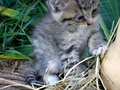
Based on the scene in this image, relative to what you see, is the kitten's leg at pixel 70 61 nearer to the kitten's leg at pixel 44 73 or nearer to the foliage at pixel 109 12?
the kitten's leg at pixel 44 73

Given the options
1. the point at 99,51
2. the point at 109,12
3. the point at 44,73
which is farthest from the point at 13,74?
the point at 109,12

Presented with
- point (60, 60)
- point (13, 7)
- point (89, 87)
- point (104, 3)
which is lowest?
point (89, 87)

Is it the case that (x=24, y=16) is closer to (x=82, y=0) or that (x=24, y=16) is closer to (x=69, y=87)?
(x=82, y=0)

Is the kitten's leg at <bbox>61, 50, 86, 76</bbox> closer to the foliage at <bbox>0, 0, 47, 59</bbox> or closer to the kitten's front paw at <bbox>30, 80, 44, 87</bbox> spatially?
the kitten's front paw at <bbox>30, 80, 44, 87</bbox>

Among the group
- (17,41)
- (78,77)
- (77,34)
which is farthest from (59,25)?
(17,41)

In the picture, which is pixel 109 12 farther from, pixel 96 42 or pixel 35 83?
pixel 35 83

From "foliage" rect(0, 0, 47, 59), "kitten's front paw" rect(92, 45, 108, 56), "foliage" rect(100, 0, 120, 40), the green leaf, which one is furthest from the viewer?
the green leaf

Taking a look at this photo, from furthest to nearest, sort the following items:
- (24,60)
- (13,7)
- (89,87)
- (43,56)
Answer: (13,7) < (24,60) < (43,56) < (89,87)

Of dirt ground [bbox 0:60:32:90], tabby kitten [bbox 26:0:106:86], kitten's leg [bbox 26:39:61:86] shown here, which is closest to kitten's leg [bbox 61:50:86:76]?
tabby kitten [bbox 26:0:106:86]
